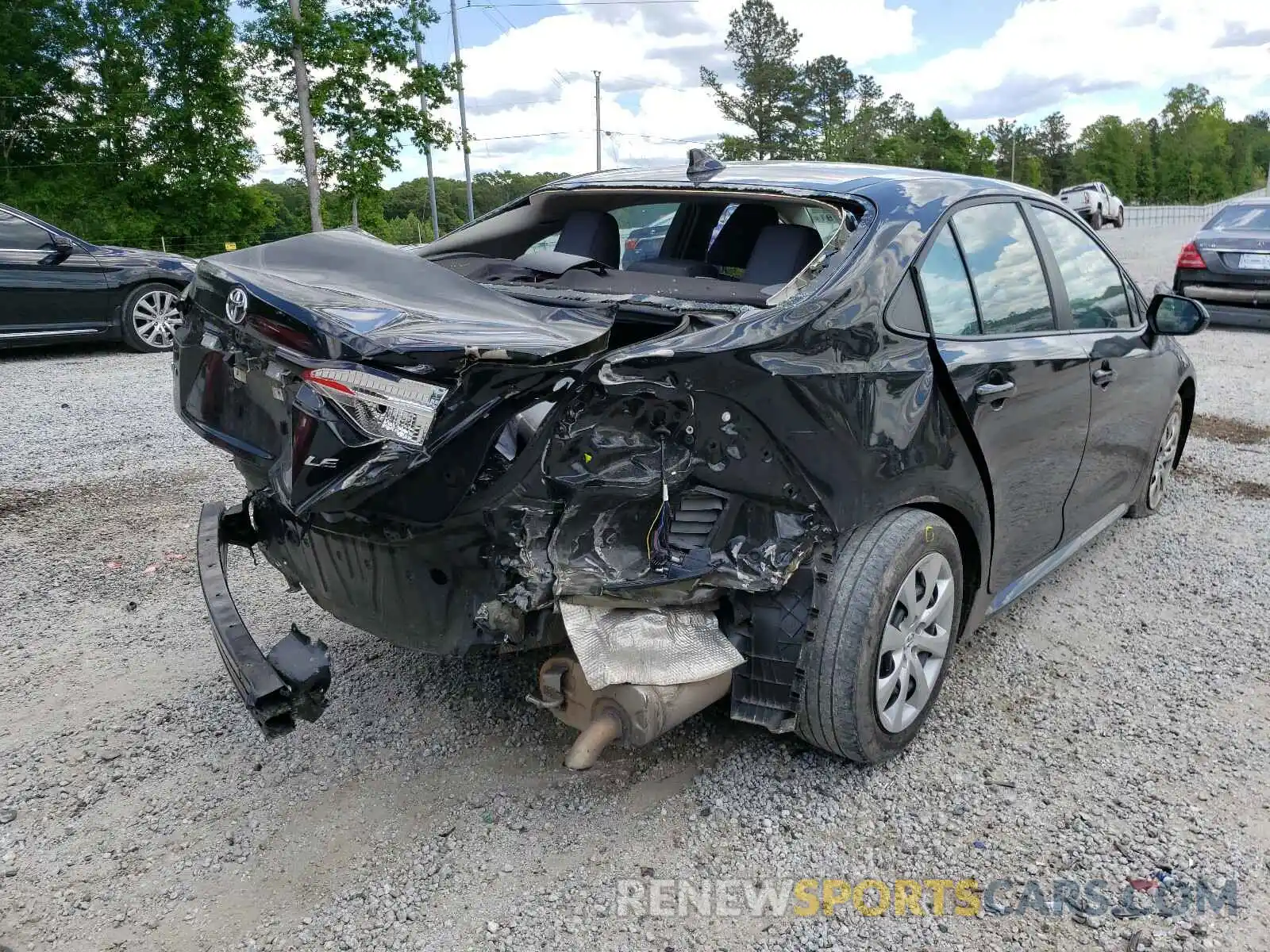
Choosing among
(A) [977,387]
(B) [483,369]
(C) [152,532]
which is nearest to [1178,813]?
(A) [977,387]

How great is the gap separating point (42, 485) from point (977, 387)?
5121 millimetres

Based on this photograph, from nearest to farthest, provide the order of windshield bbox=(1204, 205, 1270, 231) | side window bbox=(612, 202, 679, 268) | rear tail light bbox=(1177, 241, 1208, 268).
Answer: side window bbox=(612, 202, 679, 268)
rear tail light bbox=(1177, 241, 1208, 268)
windshield bbox=(1204, 205, 1270, 231)

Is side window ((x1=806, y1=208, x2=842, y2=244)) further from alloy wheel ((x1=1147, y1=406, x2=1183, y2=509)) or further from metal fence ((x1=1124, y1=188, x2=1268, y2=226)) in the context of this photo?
metal fence ((x1=1124, y1=188, x2=1268, y2=226))

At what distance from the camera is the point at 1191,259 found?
1093cm

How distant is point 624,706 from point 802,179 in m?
1.83

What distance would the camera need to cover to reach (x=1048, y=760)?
2.87 metres

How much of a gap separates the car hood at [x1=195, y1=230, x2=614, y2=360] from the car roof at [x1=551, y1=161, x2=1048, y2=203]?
0.86 m

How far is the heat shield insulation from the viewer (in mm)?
2383

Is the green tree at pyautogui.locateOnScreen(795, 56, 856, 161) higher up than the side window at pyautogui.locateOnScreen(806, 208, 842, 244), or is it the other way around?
the green tree at pyautogui.locateOnScreen(795, 56, 856, 161)

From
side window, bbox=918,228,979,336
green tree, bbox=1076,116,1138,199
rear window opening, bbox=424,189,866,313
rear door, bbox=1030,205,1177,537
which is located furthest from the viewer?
green tree, bbox=1076,116,1138,199

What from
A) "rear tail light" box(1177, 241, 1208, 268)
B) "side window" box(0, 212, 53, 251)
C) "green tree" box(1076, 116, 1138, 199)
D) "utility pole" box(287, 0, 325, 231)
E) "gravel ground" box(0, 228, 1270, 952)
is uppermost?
"green tree" box(1076, 116, 1138, 199)

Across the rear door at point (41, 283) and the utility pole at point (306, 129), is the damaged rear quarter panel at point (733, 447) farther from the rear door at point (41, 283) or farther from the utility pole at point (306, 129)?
the utility pole at point (306, 129)

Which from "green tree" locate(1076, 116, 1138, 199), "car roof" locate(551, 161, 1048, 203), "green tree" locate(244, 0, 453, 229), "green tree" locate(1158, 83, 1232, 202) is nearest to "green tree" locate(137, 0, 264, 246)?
"green tree" locate(244, 0, 453, 229)

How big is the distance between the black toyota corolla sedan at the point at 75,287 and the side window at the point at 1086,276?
848cm
